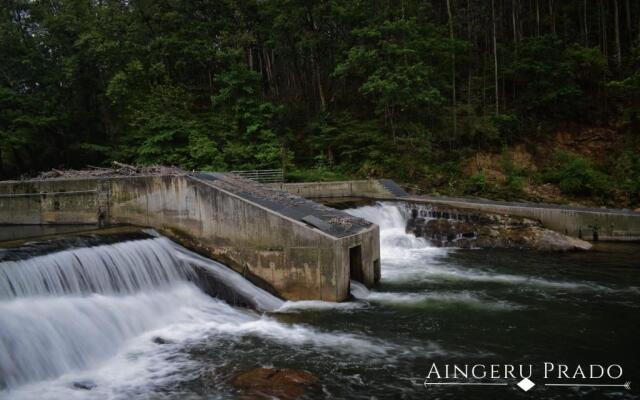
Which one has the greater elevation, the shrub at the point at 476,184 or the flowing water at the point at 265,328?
the shrub at the point at 476,184

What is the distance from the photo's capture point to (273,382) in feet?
23.8

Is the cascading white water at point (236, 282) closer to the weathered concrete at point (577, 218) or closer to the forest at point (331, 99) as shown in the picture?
the weathered concrete at point (577, 218)

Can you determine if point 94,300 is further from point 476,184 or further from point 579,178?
point 579,178

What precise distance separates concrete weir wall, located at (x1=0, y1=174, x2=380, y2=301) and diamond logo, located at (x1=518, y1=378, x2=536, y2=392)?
481 cm

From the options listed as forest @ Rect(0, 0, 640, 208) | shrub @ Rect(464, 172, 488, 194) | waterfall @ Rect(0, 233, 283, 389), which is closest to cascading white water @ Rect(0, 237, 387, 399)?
waterfall @ Rect(0, 233, 283, 389)

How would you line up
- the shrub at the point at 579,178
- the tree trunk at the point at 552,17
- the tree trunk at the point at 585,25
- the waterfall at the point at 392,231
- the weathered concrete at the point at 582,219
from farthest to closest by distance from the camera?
1. the tree trunk at the point at 552,17
2. the tree trunk at the point at 585,25
3. the shrub at the point at 579,178
4. the weathered concrete at the point at 582,219
5. the waterfall at the point at 392,231

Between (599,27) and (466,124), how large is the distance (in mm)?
13265

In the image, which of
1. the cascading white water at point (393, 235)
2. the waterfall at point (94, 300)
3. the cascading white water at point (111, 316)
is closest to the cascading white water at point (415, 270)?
the cascading white water at point (393, 235)

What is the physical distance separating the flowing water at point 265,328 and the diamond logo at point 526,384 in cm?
13

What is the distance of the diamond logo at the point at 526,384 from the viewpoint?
281 inches

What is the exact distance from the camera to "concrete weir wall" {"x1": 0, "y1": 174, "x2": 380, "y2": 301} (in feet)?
38.2

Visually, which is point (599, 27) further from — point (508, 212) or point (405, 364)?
point (405, 364)

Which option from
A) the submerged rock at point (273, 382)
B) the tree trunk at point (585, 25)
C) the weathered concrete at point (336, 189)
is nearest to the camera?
the submerged rock at point (273, 382)

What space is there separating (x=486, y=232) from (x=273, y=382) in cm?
1280
